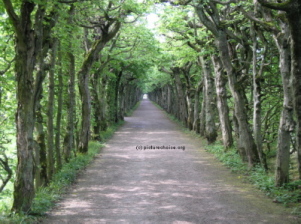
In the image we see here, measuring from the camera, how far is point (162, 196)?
8.18 meters

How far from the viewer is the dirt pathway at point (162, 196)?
660 centimetres

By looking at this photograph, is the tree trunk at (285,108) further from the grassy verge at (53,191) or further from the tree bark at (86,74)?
the tree bark at (86,74)

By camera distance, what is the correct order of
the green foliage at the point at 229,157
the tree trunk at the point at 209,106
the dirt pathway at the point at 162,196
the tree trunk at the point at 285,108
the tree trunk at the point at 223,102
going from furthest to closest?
the tree trunk at the point at 209,106
the tree trunk at the point at 223,102
the green foliage at the point at 229,157
the tree trunk at the point at 285,108
the dirt pathway at the point at 162,196

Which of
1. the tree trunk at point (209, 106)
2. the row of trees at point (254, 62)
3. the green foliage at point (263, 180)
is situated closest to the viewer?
the row of trees at point (254, 62)

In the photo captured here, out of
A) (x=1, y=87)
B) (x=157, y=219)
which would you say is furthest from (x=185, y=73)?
(x=157, y=219)

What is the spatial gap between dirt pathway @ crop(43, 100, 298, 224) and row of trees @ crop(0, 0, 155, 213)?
1.32 metres

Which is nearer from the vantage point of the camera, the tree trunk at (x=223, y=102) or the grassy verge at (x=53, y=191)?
the grassy verge at (x=53, y=191)

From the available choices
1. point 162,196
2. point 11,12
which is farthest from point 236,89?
point 11,12

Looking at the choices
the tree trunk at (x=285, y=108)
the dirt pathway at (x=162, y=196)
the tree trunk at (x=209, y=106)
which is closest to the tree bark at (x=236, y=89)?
the dirt pathway at (x=162, y=196)

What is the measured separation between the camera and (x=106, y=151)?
1526cm

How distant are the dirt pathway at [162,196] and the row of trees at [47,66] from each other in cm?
132

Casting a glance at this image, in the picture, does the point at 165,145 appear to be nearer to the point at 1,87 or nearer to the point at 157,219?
the point at 1,87

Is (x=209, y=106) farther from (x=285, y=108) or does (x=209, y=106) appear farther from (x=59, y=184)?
(x=59, y=184)

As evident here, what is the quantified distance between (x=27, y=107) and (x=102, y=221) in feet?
9.26
